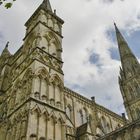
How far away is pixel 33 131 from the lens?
1593 cm

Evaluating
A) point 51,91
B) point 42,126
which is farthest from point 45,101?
point 42,126

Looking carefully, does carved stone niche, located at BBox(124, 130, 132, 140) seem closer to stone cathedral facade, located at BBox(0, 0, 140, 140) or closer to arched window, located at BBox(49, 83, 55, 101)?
stone cathedral facade, located at BBox(0, 0, 140, 140)

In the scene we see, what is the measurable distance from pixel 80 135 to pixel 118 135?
4.72 metres

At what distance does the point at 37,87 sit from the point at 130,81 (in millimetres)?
32896

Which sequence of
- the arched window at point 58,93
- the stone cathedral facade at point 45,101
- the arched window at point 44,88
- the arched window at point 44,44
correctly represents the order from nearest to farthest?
1. the stone cathedral facade at point 45,101
2. the arched window at point 44,88
3. the arched window at point 58,93
4. the arched window at point 44,44

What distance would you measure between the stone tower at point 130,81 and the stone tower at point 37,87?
78.4ft

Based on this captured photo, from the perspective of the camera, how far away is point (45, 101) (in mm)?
18297

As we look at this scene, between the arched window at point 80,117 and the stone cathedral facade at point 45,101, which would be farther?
the arched window at point 80,117

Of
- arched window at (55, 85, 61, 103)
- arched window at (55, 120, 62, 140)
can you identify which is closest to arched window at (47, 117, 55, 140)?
arched window at (55, 120, 62, 140)

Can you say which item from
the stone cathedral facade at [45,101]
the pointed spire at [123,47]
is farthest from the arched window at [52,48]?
the pointed spire at [123,47]

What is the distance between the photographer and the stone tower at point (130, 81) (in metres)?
43.2

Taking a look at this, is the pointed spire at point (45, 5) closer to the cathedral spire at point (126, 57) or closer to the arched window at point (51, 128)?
the arched window at point (51, 128)

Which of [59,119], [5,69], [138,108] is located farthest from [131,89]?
[59,119]

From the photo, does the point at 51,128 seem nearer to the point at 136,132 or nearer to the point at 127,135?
the point at 127,135
